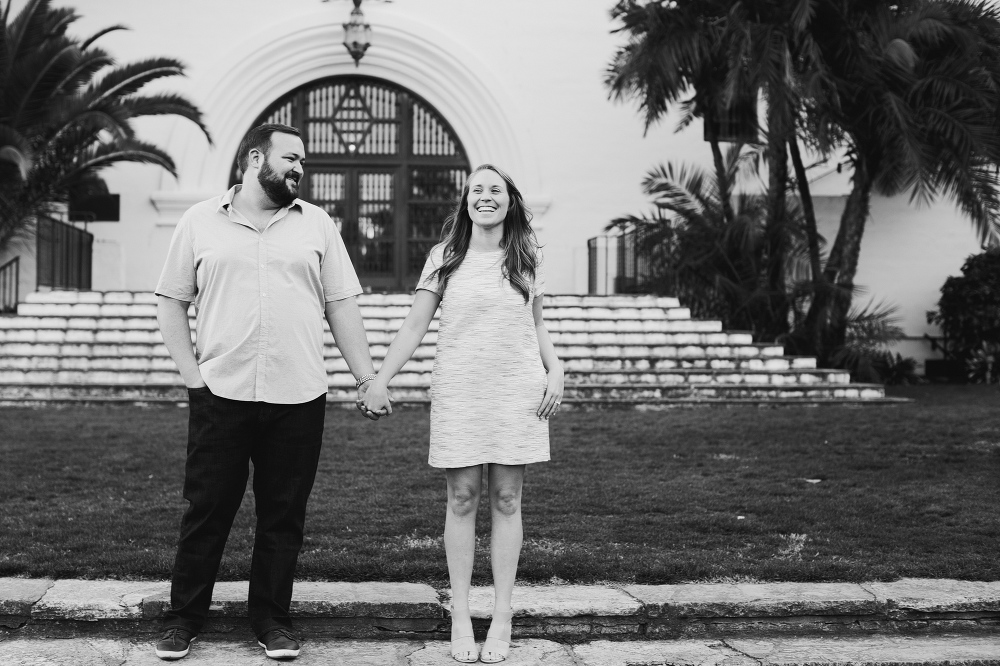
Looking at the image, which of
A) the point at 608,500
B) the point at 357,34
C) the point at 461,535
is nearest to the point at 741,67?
the point at 357,34

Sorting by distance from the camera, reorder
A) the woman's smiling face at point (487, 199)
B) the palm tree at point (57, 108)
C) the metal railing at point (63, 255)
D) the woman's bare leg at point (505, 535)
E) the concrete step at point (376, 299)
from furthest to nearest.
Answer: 1. the metal railing at point (63, 255)
2. the palm tree at point (57, 108)
3. the concrete step at point (376, 299)
4. the woman's smiling face at point (487, 199)
5. the woman's bare leg at point (505, 535)

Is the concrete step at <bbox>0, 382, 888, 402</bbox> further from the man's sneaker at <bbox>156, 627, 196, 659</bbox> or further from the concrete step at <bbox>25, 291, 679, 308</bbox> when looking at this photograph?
the man's sneaker at <bbox>156, 627, 196, 659</bbox>

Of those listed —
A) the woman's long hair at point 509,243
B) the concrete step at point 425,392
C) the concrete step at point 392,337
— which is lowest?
the concrete step at point 425,392

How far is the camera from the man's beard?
386 centimetres

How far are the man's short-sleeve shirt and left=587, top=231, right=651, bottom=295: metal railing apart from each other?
11355 millimetres

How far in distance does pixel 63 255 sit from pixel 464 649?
1401 centimetres

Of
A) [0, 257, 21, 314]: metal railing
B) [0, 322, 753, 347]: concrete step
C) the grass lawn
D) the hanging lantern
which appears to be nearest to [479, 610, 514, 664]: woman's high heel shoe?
the grass lawn

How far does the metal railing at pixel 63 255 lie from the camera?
50.6 ft

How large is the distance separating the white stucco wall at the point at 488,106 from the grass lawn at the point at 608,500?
7986 mm

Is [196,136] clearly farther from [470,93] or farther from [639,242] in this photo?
[639,242]

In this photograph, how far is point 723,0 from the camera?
14102 mm

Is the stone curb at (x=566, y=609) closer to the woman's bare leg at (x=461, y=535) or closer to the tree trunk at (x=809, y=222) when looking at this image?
the woman's bare leg at (x=461, y=535)

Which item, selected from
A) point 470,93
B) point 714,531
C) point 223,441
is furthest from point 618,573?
point 470,93

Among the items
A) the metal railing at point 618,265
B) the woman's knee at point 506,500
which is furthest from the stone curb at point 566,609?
the metal railing at point 618,265
